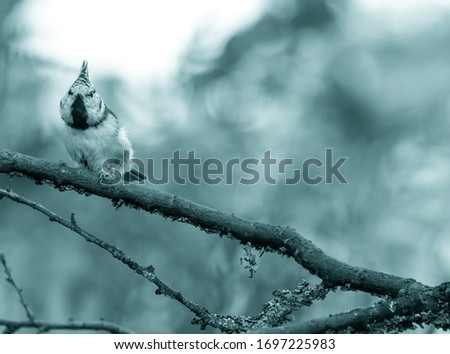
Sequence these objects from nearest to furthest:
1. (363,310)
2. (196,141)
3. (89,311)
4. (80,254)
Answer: (363,310) < (89,311) < (80,254) < (196,141)

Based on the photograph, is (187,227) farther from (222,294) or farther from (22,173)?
(22,173)

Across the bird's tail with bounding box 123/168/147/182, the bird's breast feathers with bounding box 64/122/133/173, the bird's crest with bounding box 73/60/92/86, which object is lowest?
the bird's breast feathers with bounding box 64/122/133/173

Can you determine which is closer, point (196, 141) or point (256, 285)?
point (256, 285)

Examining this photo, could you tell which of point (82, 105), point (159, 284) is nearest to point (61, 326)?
point (159, 284)

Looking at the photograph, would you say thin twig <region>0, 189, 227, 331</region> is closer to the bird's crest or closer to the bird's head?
the bird's head

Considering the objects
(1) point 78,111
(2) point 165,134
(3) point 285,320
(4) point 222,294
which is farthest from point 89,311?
(3) point 285,320

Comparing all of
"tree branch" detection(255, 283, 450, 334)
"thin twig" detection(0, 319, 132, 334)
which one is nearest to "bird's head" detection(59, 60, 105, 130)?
"tree branch" detection(255, 283, 450, 334)

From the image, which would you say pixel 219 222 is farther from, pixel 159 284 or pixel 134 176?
pixel 134 176
